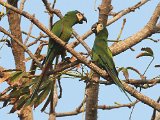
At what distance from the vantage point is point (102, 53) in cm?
354

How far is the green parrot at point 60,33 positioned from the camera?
11.9 feet

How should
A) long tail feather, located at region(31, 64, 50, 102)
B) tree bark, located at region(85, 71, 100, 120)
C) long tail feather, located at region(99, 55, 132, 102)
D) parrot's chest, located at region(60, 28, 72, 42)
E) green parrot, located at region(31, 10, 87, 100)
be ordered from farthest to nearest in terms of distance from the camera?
parrot's chest, located at region(60, 28, 72, 42) < green parrot, located at region(31, 10, 87, 100) < long tail feather, located at region(31, 64, 50, 102) < tree bark, located at region(85, 71, 100, 120) < long tail feather, located at region(99, 55, 132, 102)

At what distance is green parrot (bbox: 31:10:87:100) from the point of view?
11.9ft

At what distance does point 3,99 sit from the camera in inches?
147

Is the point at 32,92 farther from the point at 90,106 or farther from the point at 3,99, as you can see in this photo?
the point at 90,106

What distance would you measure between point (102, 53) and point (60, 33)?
2.54 feet

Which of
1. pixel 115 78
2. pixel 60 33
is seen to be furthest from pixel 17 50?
pixel 115 78

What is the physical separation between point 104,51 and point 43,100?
0.71m

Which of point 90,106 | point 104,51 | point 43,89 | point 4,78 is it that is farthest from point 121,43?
point 4,78

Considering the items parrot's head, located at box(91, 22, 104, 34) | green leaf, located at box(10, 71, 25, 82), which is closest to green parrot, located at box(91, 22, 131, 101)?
parrot's head, located at box(91, 22, 104, 34)

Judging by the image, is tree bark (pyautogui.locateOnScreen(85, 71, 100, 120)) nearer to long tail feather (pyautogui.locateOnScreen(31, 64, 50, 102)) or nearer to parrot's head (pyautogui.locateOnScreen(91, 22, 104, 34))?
long tail feather (pyautogui.locateOnScreen(31, 64, 50, 102))

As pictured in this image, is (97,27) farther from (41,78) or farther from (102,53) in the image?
(41,78)

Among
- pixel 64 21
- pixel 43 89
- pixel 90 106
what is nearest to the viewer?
pixel 90 106

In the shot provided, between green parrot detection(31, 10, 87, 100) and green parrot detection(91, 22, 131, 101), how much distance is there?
0.40m
